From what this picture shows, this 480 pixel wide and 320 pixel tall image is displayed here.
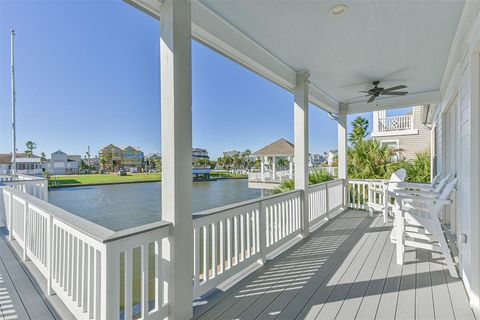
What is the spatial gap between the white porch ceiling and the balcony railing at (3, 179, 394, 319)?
73.6 inches

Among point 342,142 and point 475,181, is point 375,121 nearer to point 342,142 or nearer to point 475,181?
point 342,142

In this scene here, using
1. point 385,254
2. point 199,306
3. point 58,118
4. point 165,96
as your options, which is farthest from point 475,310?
point 58,118

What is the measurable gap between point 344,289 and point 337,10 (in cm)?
286

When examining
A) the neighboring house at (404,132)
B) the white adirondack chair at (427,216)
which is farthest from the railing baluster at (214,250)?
the neighboring house at (404,132)

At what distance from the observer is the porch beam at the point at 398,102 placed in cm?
561

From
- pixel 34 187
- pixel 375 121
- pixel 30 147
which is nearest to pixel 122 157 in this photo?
pixel 30 147

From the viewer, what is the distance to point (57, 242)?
231 cm

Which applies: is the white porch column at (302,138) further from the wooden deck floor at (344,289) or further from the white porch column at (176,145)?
the white porch column at (176,145)

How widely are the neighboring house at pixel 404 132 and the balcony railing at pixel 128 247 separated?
10019mm

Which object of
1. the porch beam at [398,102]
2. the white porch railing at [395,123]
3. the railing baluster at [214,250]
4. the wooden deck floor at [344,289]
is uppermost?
the white porch railing at [395,123]

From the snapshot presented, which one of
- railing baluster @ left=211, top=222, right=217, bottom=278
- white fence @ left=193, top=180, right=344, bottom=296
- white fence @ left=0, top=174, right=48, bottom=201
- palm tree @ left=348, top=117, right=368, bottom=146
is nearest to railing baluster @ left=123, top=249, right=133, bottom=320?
white fence @ left=193, top=180, right=344, bottom=296

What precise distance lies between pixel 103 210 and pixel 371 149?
560 inches

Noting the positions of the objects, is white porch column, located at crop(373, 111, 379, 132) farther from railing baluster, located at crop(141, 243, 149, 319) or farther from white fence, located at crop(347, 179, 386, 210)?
railing baluster, located at crop(141, 243, 149, 319)

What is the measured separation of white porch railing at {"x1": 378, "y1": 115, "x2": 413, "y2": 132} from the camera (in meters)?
12.0
